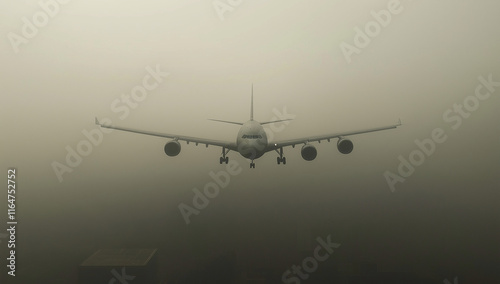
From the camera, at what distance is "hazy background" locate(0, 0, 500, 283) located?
7.73 meters

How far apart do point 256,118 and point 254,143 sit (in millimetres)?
637

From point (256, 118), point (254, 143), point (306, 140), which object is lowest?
point (254, 143)

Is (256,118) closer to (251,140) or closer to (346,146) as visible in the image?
(251,140)

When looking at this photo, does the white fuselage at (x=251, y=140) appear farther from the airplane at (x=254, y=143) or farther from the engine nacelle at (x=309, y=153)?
the engine nacelle at (x=309, y=153)

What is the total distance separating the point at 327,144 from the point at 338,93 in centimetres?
133

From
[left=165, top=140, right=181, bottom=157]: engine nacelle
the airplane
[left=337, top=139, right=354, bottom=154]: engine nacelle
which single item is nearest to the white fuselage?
the airplane

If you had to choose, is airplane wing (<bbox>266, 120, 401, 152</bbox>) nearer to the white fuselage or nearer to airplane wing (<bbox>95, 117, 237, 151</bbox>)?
the white fuselage

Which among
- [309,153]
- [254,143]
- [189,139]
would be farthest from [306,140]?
[189,139]

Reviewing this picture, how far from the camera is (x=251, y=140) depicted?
887 cm

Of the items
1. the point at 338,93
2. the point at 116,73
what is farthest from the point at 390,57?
the point at 116,73

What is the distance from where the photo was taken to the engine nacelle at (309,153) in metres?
8.94

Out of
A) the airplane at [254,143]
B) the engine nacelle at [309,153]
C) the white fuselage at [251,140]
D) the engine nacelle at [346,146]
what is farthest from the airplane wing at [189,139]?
the engine nacelle at [346,146]

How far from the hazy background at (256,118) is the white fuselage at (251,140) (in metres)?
0.25

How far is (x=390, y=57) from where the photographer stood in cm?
970
